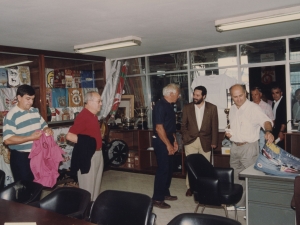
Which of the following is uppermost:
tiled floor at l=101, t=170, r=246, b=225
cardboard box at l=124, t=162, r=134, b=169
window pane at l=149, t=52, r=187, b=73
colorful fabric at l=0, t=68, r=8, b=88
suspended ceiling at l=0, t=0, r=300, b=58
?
suspended ceiling at l=0, t=0, r=300, b=58

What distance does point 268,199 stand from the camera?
3.24 metres

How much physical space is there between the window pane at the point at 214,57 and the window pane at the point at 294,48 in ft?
3.33

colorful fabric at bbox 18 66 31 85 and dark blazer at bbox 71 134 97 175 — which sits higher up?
colorful fabric at bbox 18 66 31 85

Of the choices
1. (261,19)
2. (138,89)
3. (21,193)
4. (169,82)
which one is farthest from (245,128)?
(138,89)

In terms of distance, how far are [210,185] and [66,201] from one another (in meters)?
1.68

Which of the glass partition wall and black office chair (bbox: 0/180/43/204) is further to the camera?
the glass partition wall

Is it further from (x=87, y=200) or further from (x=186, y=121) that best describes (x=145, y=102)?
(x=87, y=200)

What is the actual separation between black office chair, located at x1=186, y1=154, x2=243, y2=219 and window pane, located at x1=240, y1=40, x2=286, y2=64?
2816mm

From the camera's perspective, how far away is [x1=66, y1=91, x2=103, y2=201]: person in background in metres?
3.75

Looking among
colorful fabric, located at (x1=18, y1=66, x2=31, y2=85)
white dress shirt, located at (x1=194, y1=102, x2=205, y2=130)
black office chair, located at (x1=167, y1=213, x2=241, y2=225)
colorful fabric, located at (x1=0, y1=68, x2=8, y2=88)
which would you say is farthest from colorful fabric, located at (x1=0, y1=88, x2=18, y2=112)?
black office chair, located at (x1=167, y1=213, x2=241, y2=225)

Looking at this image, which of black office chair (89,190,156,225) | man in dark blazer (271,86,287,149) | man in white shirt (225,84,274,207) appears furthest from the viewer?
man in dark blazer (271,86,287,149)

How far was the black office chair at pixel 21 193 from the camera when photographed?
9.75 ft

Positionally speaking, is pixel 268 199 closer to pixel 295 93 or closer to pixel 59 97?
pixel 295 93

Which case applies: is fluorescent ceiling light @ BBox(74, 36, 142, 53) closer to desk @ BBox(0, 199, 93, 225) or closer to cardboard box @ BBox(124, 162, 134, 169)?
cardboard box @ BBox(124, 162, 134, 169)
